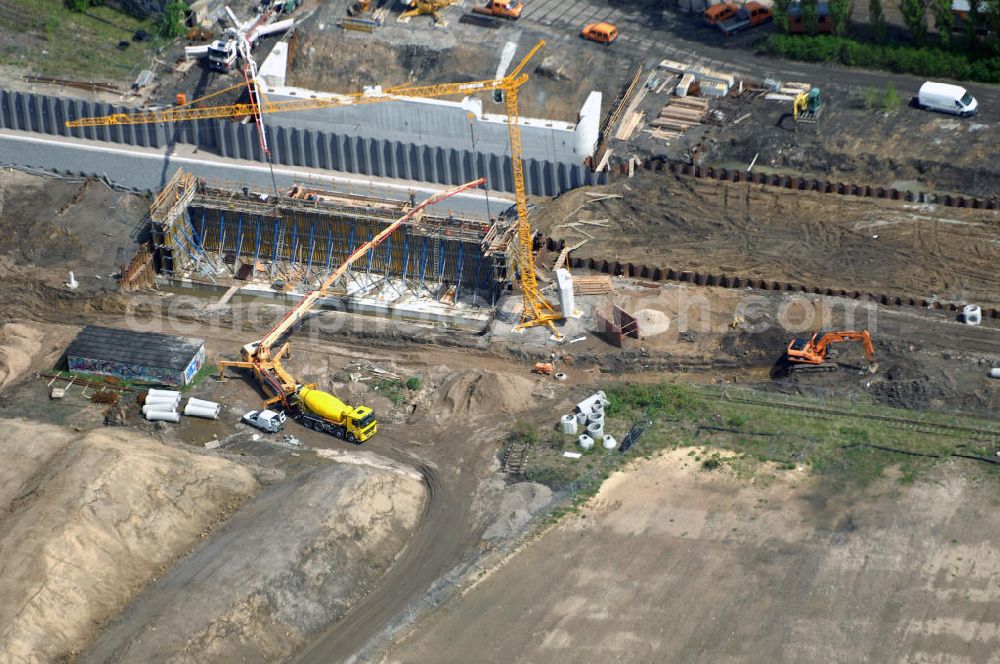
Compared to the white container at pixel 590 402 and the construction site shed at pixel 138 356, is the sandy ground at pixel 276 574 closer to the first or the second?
the white container at pixel 590 402

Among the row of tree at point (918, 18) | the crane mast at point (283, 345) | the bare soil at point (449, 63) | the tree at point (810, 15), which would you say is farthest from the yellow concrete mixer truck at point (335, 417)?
the row of tree at point (918, 18)

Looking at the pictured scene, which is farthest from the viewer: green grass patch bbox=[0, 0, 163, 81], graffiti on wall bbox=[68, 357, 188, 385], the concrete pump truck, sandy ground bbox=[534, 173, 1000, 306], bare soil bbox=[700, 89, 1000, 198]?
green grass patch bbox=[0, 0, 163, 81]

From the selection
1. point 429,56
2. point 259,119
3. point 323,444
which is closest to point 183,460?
point 323,444

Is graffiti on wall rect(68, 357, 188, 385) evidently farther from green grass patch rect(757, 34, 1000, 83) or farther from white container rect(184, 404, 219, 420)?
green grass patch rect(757, 34, 1000, 83)

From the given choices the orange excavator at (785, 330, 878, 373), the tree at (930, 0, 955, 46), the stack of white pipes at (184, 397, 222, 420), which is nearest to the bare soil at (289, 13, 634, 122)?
the tree at (930, 0, 955, 46)

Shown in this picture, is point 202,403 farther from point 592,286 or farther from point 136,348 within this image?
point 592,286
